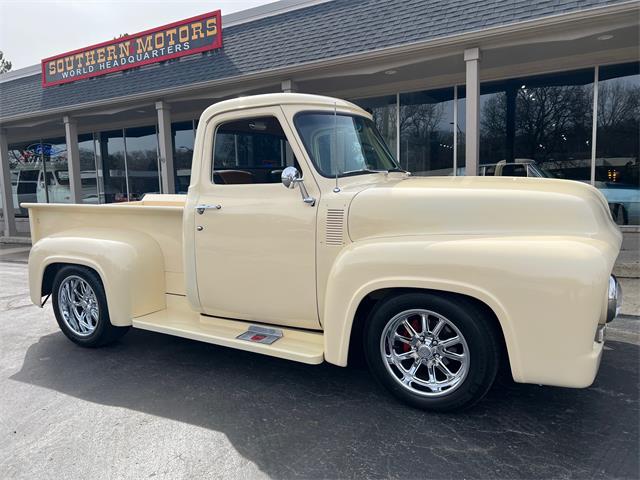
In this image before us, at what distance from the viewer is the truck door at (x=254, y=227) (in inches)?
143

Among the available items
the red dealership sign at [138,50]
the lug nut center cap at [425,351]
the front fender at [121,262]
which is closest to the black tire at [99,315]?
the front fender at [121,262]

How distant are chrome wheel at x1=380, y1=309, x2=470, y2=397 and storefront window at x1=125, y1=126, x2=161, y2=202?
13949 millimetres

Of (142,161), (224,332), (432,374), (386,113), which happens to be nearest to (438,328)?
(432,374)

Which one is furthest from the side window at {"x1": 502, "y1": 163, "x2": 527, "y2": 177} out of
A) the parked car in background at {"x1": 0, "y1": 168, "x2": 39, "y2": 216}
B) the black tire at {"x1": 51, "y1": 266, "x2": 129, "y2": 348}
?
the parked car in background at {"x1": 0, "y1": 168, "x2": 39, "y2": 216}

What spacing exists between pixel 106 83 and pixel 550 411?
41.7ft

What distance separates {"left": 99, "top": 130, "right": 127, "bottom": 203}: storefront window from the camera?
650 inches

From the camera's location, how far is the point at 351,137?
13.0 ft

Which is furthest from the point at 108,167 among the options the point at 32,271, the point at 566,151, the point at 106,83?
the point at 566,151

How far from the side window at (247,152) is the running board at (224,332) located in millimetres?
1210

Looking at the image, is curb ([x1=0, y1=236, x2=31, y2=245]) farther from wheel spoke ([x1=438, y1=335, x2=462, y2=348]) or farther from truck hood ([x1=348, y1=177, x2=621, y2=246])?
wheel spoke ([x1=438, y1=335, x2=462, y2=348])

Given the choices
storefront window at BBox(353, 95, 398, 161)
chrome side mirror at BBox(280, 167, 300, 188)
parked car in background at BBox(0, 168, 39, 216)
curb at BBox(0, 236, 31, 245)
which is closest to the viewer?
chrome side mirror at BBox(280, 167, 300, 188)

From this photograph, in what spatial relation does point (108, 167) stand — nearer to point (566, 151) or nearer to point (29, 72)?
point (29, 72)

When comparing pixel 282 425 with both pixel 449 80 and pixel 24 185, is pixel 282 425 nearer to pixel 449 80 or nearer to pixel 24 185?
pixel 449 80

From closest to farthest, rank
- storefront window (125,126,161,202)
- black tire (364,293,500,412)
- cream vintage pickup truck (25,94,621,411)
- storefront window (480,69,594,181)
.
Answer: cream vintage pickup truck (25,94,621,411) → black tire (364,293,500,412) → storefront window (480,69,594,181) → storefront window (125,126,161,202)
